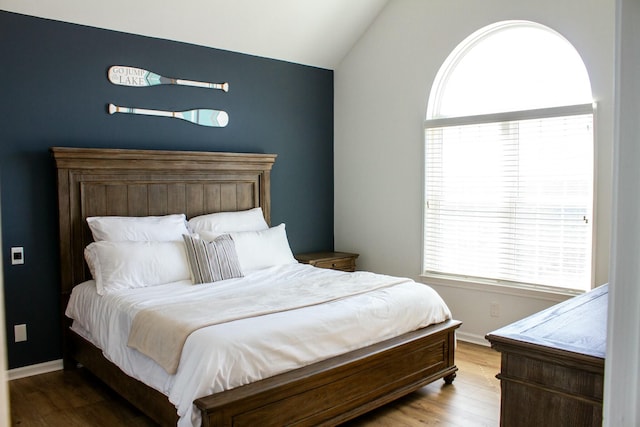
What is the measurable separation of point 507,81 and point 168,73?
2.76 metres

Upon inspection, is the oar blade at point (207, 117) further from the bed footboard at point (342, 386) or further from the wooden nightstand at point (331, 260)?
the bed footboard at point (342, 386)

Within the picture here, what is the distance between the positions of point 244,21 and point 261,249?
6.36ft

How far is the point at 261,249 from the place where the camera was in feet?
14.0

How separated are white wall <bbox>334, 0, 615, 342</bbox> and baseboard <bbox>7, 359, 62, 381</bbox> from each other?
2875mm

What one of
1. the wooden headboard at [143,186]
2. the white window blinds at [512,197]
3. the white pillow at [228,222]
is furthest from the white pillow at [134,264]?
the white window blinds at [512,197]

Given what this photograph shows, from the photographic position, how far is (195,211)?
4.45 metres

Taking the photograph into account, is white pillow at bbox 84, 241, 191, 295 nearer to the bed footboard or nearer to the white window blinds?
the bed footboard

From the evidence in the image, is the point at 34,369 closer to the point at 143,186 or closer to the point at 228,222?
the point at 143,186

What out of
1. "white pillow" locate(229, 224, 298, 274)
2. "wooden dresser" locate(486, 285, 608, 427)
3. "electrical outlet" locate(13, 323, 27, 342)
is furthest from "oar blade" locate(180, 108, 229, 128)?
"wooden dresser" locate(486, 285, 608, 427)

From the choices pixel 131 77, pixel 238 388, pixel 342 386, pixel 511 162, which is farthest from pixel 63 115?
pixel 511 162

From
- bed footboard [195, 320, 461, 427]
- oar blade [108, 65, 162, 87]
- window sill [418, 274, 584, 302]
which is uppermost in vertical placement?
oar blade [108, 65, 162, 87]

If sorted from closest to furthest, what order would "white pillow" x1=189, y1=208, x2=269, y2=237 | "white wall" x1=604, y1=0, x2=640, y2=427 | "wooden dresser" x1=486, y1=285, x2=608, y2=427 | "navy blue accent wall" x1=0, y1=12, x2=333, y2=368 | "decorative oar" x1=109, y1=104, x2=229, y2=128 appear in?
"white wall" x1=604, y1=0, x2=640, y2=427
"wooden dresser" x1=486, y1=285, x2=608, y2=427
"navy blue accent wall" x1=0, y1=12, x2=333, y2=368
"decorative oar" x1=109, y1=104, x2=229, y2=128
"white pillow" x1=189, y1=208, x2=269, y2=237

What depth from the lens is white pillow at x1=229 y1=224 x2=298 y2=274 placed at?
414 cm

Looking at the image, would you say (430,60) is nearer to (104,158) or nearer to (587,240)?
(587,240)
